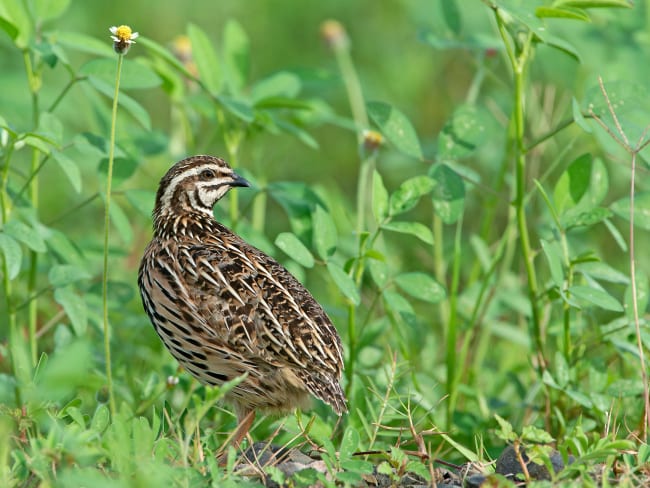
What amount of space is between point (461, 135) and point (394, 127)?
352 mm

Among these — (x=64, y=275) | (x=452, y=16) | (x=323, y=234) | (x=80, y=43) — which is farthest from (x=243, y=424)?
(x=452, y=16)

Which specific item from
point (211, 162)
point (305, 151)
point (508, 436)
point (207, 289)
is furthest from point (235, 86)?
point (305, 151)

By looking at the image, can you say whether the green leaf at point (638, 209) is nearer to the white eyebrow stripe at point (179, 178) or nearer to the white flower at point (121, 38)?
the white eyebrow stripe at point (179, 178)

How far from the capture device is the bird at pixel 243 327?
460 cm

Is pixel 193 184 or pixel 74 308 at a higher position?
pixel 193 184

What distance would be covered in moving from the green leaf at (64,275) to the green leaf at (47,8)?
128 centimetres

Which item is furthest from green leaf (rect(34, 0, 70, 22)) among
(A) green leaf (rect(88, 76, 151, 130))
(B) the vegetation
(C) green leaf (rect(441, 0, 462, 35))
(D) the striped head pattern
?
(C) green leaf (rect(441, 0, 462, 35))

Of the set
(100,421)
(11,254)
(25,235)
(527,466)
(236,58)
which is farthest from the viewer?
(236,58)

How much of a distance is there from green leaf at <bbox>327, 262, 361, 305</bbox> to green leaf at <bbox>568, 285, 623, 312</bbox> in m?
0.98

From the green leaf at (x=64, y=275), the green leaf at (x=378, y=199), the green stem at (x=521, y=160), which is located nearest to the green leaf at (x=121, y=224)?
the green leaf at (x=64, y=275)

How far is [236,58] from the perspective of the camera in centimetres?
620

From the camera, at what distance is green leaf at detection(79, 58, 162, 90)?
5.22 m

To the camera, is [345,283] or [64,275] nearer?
[345,283]

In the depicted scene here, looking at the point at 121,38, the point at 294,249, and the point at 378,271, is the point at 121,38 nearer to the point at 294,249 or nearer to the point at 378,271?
the point at 294,249
